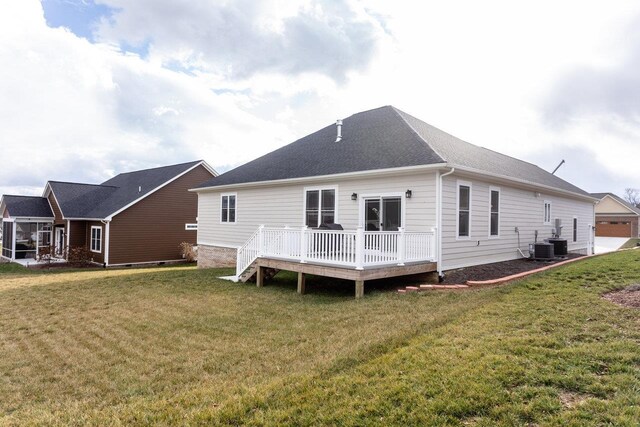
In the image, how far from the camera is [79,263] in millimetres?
20469

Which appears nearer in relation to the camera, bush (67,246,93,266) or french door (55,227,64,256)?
bush (67,246,93,266)

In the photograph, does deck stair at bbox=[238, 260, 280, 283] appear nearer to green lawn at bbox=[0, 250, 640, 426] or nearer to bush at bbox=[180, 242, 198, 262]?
green lawn at bbox=[0, 250, 640, 426]

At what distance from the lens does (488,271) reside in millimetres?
10047

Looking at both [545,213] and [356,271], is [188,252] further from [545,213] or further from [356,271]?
[545,213]

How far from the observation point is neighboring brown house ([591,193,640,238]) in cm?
3819

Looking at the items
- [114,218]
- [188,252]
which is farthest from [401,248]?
[114,218]

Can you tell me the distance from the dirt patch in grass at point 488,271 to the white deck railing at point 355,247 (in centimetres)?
77

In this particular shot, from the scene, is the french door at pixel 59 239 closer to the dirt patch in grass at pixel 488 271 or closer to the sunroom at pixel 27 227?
the sunroom at pixel 27 227

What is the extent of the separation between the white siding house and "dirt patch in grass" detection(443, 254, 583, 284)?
0.26 meters

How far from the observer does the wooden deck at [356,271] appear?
8.12 meters

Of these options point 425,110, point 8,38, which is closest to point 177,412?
point 8,38

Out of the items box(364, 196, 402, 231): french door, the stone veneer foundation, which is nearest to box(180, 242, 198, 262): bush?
the stone veneer foundation

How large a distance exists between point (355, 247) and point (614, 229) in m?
43.0

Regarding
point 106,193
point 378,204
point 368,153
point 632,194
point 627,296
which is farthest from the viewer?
point 632,194
